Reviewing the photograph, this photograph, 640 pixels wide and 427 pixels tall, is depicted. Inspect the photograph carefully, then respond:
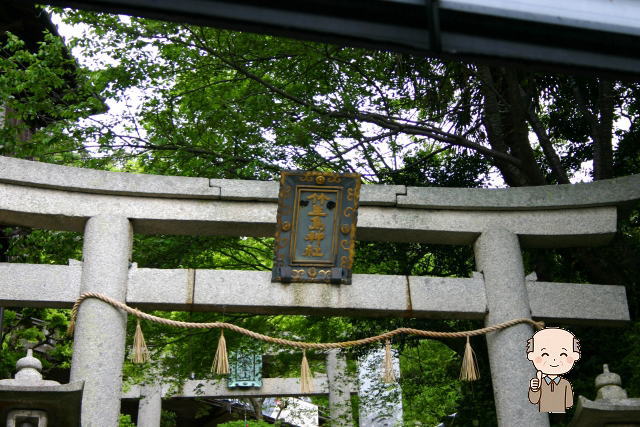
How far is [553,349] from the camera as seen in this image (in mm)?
5711

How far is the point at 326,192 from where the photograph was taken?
24.4 feet

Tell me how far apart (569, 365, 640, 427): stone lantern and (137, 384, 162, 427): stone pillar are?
14502mm

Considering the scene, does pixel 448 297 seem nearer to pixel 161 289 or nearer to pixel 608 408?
pixel 608 408

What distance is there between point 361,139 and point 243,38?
234 cm

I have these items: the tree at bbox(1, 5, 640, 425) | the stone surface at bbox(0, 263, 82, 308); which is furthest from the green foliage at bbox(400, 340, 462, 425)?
the stone surface at bbox(0, 263, 82, 308)

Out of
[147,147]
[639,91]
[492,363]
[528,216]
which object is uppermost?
[639,91]

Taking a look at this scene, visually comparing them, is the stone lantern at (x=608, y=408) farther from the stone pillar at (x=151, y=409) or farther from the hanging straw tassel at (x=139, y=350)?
the stone pillar at (x=151, y=409)

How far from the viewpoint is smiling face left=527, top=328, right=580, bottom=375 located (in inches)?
222

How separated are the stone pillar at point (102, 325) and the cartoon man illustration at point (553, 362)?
3.91 m

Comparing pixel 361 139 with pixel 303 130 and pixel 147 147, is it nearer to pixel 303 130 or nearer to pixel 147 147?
pixel 303 130

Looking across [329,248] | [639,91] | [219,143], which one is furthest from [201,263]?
[639,91]

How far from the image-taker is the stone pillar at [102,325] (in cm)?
676

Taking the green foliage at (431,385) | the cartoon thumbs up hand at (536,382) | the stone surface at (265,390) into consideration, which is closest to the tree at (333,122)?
the green foliage at (431,385)

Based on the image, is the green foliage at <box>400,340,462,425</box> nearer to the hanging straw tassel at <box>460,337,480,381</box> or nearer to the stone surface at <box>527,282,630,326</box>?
the stone surface at <box>527,282,630,326</box>
